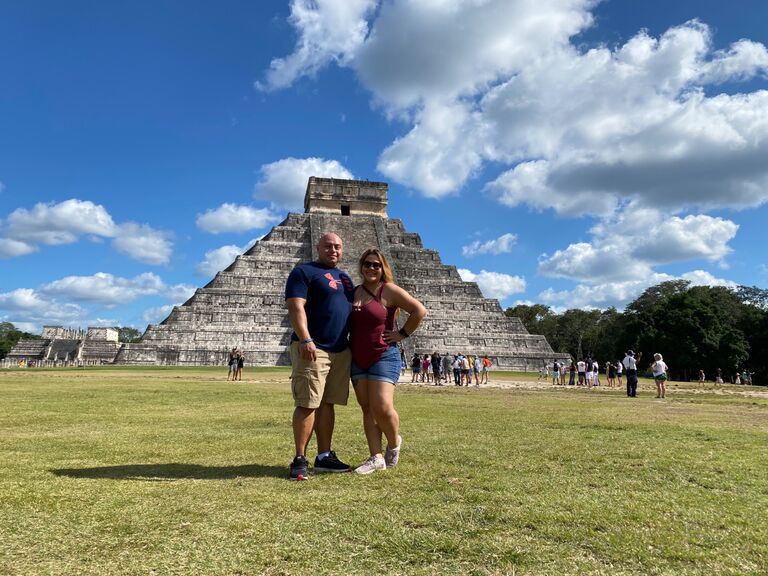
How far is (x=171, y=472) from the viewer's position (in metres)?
3.96

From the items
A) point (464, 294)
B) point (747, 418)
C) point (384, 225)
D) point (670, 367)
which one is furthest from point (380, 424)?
point (670, 367)

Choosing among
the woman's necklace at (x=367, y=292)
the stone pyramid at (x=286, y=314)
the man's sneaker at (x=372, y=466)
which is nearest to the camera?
the man's sneaker at (x=372, y=466)

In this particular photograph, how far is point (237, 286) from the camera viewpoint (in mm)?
35312

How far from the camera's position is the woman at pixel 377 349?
4.23m

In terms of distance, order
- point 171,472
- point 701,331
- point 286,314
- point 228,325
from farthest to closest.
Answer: point 701,331 → point 286,314 → point 228,325 → point 171,472

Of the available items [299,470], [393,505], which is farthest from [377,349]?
[393,505]

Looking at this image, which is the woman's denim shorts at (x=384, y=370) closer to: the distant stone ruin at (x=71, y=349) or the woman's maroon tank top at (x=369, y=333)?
the woman's maroon tank top at (x=369, y=333)

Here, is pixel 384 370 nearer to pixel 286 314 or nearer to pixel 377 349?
pixel 377 349

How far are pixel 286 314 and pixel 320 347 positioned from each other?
29931mm

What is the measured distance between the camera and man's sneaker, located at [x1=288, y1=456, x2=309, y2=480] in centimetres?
380

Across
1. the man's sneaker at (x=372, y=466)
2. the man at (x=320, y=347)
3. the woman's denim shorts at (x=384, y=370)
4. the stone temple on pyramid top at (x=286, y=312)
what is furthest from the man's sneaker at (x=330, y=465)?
the stone temple on pyramid top at (x=286, y=312)

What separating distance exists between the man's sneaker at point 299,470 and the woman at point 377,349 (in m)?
0.58

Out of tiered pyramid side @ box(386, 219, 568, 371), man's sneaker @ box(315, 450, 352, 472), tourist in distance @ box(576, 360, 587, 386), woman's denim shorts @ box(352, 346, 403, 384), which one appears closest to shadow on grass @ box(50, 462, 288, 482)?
man's sneaker @ box(315, 450, 352, 472)

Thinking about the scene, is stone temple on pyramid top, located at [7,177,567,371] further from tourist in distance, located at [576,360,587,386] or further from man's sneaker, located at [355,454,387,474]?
man's sneaker, located at [355,454,387,474]
